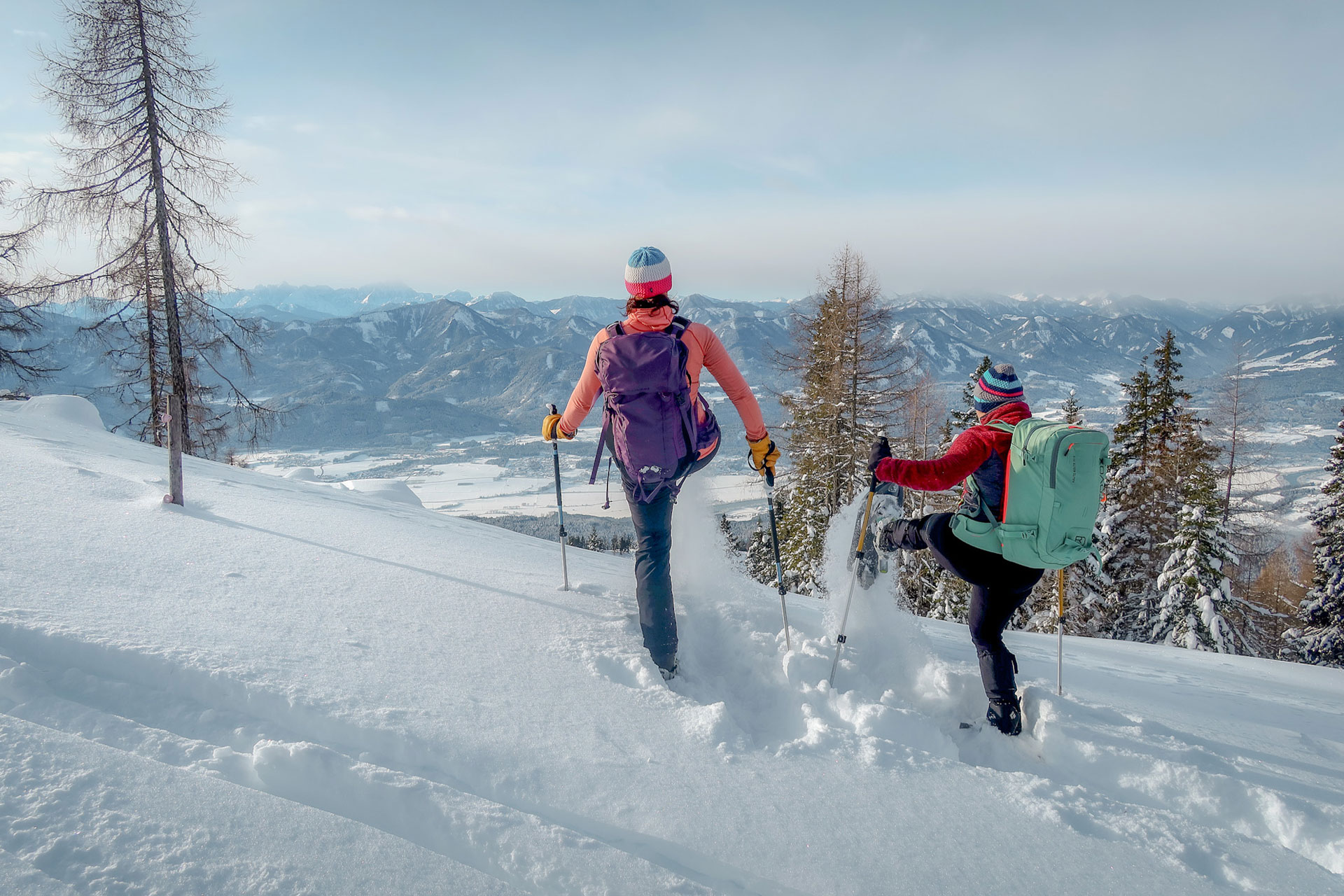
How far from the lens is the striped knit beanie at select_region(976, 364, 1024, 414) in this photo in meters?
3.47

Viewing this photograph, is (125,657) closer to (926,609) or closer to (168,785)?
(168,785)

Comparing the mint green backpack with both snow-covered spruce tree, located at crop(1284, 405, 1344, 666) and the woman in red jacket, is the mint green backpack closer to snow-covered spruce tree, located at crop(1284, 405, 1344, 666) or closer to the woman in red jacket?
the woman in red jacket

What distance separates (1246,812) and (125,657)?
5.10m

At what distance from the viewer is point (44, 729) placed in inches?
81.9

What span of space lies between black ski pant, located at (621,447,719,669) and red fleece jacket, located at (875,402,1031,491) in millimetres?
1312

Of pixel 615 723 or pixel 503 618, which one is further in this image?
pixel 503 618

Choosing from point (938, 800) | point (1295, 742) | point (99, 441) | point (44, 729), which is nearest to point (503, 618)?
point (44, 729)

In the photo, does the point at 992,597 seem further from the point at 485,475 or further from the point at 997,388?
the point at 485,475

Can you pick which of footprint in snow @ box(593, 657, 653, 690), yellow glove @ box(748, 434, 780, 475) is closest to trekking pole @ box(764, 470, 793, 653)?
yellow glove @ box(748, 434, 780, 475)

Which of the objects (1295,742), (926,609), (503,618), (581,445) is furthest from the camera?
(581,445)

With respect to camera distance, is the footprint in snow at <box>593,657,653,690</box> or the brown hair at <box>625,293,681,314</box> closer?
the footprint in snow at <box>593,657,653,690</box>

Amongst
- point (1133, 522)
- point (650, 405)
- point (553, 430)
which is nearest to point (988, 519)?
point (650, 405)

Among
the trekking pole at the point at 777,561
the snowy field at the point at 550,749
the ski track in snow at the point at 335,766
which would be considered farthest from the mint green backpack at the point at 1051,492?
the ski track in snow at the point at 335,766

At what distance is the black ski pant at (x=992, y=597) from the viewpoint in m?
3.32
